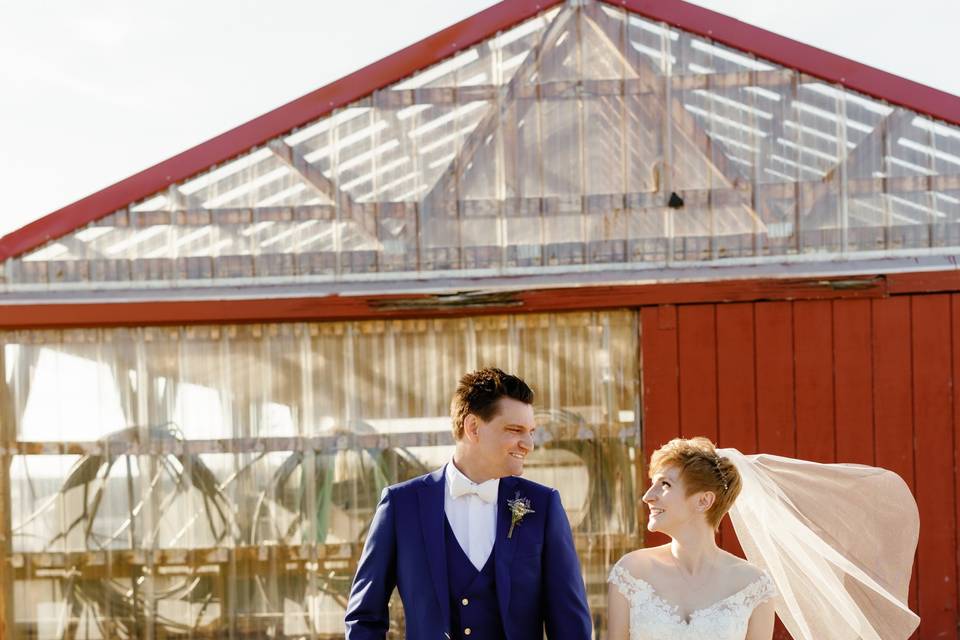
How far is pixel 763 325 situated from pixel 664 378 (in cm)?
67

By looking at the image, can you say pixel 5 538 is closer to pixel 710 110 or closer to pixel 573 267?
pixel 573 267

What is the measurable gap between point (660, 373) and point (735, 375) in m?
0.45

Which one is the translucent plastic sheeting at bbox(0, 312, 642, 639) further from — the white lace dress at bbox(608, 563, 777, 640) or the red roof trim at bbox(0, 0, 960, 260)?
the white lace dress at bbox(608, 563, 777, 640)

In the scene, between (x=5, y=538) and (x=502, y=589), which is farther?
(x=5, y=538)

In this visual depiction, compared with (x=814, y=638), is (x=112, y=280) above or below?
above

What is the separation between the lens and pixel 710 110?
21.0 ft

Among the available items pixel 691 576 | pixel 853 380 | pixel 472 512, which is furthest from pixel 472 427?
pixel 853 380

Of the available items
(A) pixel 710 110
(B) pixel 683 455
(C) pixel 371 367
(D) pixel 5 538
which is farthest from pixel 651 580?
(D) pixel 5 538

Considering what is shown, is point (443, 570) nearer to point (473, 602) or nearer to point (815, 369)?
point (473, 602)

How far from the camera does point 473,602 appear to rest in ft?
10.5

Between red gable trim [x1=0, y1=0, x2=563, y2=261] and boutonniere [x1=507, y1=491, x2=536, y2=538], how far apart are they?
3.76 m

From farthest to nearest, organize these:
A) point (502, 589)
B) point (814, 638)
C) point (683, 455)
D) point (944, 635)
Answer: point (944, 635)
point (814, 638)
point (683, 455)
point (502, 589)

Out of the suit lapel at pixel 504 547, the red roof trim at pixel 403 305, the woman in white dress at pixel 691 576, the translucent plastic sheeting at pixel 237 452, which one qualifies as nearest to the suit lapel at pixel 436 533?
the suit lapel at pixel 504 547

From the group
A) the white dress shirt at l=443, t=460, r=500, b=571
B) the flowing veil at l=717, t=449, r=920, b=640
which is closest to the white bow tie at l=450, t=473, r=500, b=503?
the white dress shirt at l=443, t=460, r=500, b=571
